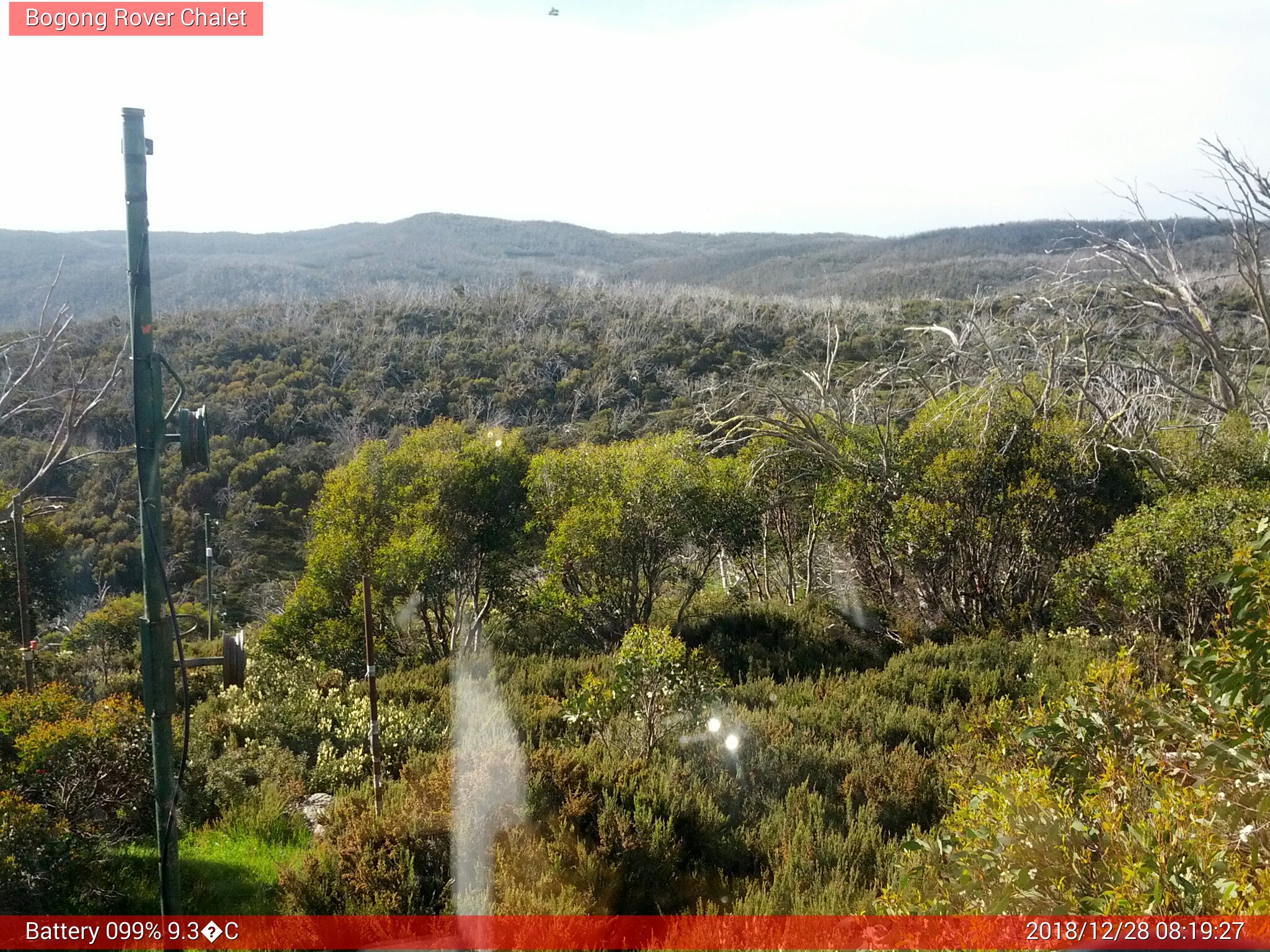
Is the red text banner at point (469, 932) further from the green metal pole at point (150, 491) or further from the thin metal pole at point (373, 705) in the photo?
the thin metal pole at point (373, 705)

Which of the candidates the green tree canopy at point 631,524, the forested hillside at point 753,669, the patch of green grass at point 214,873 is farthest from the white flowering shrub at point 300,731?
the green tree canopy at point 631,524

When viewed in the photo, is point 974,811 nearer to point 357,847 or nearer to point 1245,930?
point 1245,930

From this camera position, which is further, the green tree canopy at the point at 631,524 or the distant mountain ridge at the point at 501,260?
the distant mountain ridge at the point at 501,260

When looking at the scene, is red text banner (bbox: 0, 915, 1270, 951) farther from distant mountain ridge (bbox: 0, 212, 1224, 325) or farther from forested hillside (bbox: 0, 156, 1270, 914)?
distant mountain ridge (bbox: 0, 212, 1224, 325)

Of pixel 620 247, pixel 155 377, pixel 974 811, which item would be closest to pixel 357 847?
pixel 155 377

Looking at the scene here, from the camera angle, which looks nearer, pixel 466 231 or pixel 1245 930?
pixel 1245 930
